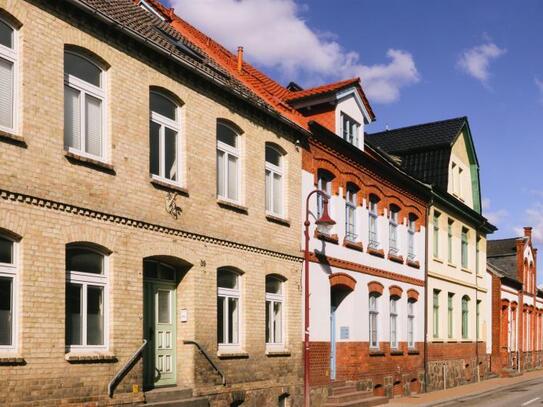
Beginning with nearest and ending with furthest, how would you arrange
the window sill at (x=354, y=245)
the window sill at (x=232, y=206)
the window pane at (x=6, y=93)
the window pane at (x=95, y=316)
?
the window pane at (x=6, y=93)
the window pane at (x=95, y=316)
the window sill at (x=232, y=206)
the window sill at (x=354, y=245)

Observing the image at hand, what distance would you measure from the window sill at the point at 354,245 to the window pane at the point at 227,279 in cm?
633

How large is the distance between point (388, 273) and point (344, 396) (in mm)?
6182

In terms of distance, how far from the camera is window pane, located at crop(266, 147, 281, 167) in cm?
1928

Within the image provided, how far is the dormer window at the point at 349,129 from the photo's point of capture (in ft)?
76.7

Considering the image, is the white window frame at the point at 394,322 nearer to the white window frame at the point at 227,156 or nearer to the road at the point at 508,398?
the road at the point at 508,398

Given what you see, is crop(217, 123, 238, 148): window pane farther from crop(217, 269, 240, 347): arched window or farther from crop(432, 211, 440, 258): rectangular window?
crop(432, 211, 440, 258): rectangular window

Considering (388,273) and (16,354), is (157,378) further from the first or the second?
(388,273)

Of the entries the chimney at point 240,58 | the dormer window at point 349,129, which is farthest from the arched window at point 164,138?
the dormer window at point 349,129

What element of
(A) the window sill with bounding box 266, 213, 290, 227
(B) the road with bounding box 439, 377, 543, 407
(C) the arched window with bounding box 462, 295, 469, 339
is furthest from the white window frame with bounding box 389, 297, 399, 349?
(C) the arched window with bounding box 462, 295, 469, 339

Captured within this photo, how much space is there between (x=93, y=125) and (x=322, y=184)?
994 centimetres

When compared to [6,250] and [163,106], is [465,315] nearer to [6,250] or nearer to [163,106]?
[163,106]

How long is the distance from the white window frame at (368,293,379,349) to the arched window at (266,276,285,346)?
6.32 metres

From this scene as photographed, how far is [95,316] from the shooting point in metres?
13.1

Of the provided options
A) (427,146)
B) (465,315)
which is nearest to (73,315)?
(427,146)
